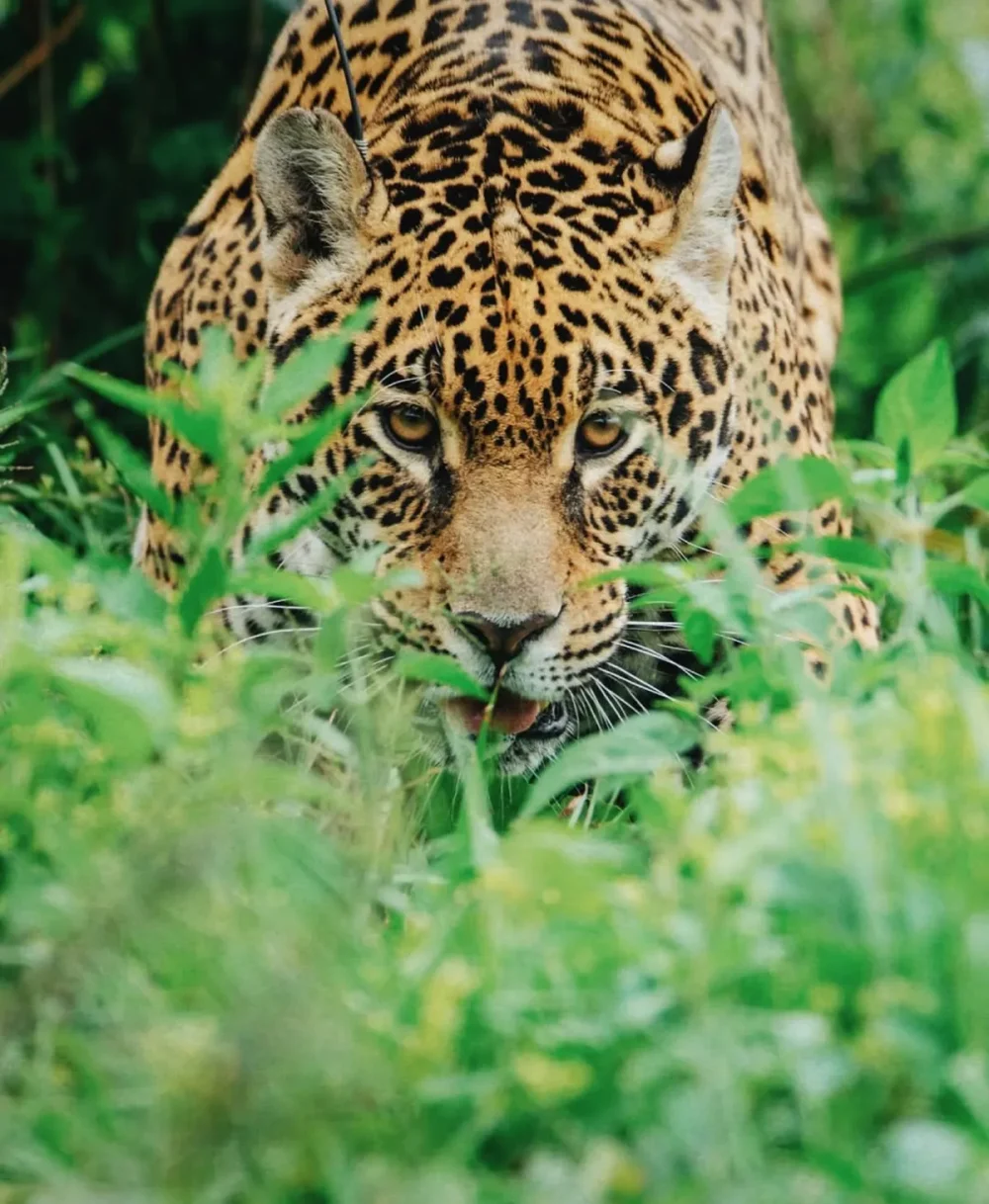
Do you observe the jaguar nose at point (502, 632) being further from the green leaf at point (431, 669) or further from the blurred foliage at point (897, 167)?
the blurred foliage at point (897, 167)

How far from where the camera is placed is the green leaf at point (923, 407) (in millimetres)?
3318

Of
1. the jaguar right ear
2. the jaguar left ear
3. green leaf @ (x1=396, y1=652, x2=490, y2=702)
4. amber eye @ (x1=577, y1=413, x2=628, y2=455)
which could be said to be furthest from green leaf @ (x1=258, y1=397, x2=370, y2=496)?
the jaguar left ear

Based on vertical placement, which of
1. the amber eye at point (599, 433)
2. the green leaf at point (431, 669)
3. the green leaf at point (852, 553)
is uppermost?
the green leaf at point (852, 553)

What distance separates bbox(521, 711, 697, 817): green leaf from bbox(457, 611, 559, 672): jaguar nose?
69 centimetres

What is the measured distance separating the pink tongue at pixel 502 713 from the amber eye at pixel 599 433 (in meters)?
0.50

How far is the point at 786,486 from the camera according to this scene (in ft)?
9.84

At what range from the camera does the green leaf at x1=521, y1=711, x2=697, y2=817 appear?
289 cm

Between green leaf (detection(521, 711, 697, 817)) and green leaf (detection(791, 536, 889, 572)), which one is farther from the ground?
green leaf (detection(791, 536, 889, 572))

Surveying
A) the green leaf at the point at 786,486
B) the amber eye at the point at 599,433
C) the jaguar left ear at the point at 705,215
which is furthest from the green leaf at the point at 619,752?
the jaguar left ear at the point at 705,215

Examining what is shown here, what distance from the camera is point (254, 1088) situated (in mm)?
2115

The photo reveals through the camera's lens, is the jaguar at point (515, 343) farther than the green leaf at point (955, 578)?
Yes

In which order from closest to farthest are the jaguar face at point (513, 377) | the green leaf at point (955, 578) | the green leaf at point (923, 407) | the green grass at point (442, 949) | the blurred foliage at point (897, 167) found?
the green grass at point (442, 949), the green leaf at point (955, 578), the green leaf at point (923, 407), the jaguar face at point (513, 377), the blurred foliage at point (897, 167)

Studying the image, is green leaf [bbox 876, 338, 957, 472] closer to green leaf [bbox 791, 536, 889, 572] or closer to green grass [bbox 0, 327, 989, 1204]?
green leaf [bbox 791, 536, 889, 572]

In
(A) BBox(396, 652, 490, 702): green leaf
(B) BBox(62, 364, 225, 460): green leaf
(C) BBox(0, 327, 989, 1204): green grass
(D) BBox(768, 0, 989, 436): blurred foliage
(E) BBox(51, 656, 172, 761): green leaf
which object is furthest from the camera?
(D) BBox(768, 0, 989, 436): blurred foliage
